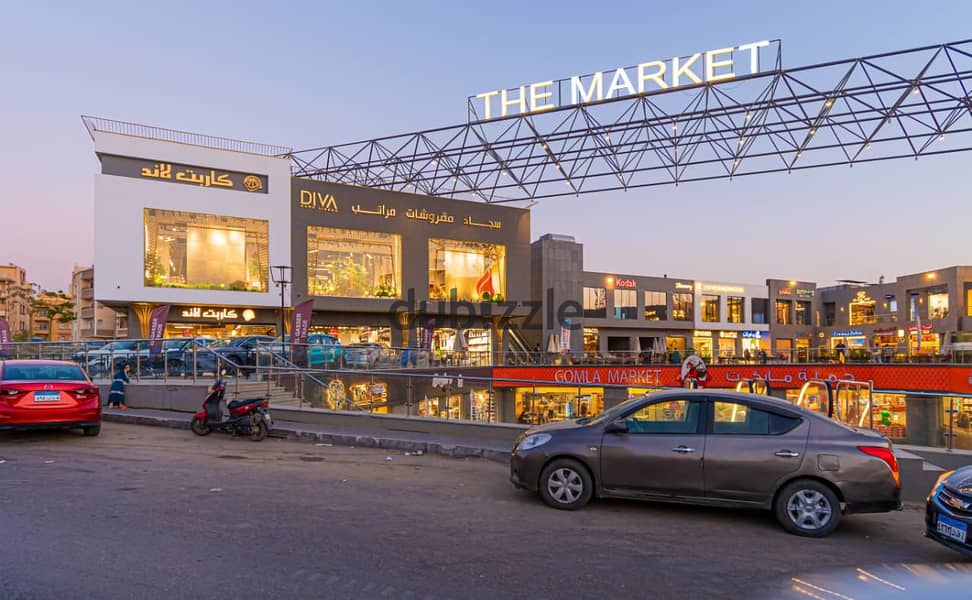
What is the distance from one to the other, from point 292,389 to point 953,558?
1336cm

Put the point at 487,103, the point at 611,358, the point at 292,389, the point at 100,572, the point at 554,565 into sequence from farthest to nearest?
the point at 611,358 < the point at 487,103 < the point at 292,389 < the point at 554,565 < the point at 100,572

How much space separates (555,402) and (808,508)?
578 cm

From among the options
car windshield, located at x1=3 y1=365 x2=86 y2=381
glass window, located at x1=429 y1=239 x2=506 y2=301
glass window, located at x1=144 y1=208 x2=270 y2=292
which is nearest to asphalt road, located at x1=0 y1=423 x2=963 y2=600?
car windshield, located at x1=3 y1=365 x2=86 y2=381

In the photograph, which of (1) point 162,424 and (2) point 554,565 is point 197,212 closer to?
(1) point 162,424

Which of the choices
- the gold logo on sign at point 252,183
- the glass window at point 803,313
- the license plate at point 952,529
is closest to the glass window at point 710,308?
the glass window at point 803,313

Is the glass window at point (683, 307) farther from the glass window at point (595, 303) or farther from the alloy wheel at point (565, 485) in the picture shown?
the alloy wheel at point (565, 485)

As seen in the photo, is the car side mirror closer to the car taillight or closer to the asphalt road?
the asphalt road

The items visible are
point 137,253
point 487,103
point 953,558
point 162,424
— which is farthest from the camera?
point 137,253

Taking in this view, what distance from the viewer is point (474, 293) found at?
49812 mm

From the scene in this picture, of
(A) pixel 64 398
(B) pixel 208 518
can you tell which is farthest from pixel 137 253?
(B) pixel 208 518

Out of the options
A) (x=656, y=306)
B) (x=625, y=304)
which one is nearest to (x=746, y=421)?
(x=625, y=304)

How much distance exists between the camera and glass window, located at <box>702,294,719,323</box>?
7056 centimetres

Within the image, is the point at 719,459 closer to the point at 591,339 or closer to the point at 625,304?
the point at 591,339

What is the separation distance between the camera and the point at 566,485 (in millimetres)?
8008
